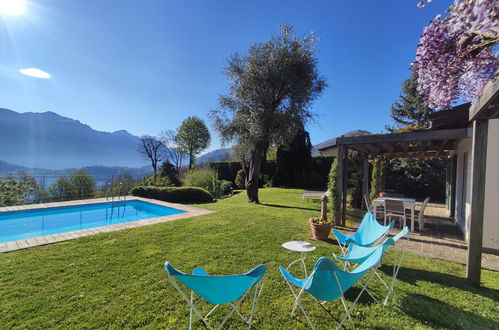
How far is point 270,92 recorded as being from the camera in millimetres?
10734

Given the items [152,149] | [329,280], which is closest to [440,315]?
[329,280]

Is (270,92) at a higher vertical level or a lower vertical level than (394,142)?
higher

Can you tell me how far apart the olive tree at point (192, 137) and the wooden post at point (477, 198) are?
25395 mm

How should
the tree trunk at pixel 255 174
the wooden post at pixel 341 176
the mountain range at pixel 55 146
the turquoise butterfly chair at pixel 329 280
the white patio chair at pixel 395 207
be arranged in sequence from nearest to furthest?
the turquoise butterfly chair at pixel 329 280
the white patio chair at pixel 395 207
the wooden post at pixel 341 176
the tree trunk at pixel 255 174
the mountain range at pixel 55 146

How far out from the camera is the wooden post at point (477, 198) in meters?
3.33

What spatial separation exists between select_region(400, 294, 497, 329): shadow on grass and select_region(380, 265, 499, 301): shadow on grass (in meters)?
0.58

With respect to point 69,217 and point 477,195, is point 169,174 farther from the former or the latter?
point 477,195

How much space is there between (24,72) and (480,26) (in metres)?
15.5

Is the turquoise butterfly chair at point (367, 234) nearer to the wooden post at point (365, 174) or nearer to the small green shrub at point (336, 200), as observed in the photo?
the small green shrub at point (336, 200)

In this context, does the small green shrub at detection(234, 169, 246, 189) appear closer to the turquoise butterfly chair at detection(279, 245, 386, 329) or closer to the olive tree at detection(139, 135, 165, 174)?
the olive tree at detection(139, 135, 165, 174)

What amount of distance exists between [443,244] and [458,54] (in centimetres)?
534

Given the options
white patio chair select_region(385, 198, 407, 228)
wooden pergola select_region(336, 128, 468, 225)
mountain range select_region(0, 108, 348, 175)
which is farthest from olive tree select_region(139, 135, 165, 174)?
white patio chair select_region(385, 198, 407, 228)

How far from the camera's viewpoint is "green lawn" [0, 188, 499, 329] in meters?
2.56

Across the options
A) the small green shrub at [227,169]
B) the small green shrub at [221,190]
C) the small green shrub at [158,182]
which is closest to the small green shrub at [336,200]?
the small green shrub at [221,190]
